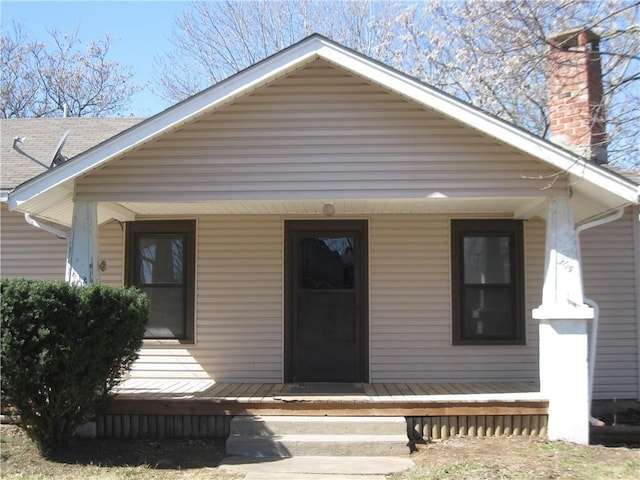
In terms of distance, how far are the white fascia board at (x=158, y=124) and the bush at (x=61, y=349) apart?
1.19 meters

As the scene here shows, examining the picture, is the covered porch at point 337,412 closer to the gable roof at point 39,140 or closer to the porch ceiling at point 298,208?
the porch ceiling at point 298,208

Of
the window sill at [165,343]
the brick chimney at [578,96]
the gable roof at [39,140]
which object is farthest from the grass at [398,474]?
the brick chimney at [578,96]

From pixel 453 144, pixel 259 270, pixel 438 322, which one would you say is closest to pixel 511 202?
pixel 453 144

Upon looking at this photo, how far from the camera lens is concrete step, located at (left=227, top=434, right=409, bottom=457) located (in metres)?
6.09


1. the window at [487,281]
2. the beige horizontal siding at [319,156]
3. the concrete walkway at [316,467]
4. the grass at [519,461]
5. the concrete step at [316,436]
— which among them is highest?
the beige horizontal siding at [319,156]

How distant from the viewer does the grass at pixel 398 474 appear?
17.6 feet

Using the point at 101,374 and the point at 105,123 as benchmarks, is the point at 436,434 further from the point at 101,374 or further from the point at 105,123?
the point at 105,123

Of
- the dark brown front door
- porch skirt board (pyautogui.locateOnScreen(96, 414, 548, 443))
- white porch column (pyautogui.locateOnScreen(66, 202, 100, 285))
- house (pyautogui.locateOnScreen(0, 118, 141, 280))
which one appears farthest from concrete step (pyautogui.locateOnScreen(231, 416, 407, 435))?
house (pyautogui.locateOnScreen(0, 118, 141, 280))

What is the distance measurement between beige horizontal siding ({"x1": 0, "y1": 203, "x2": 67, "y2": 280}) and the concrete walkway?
414 cm

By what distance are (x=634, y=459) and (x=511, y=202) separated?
3.06 meters

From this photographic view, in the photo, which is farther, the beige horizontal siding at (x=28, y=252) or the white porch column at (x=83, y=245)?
the beige horizontal siding at (x=28, y=252)

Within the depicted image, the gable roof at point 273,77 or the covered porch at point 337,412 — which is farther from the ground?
the gable roof at point 273,77

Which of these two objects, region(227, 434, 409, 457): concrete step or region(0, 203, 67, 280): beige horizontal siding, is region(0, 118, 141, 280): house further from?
region(227, 434, 409, 457): concrete step

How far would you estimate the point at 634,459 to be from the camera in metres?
5.90
